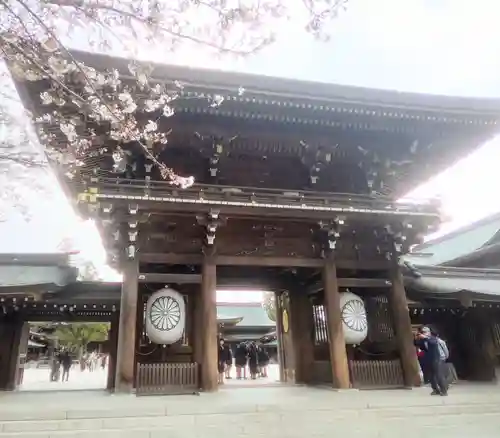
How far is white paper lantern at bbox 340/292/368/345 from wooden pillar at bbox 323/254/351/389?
37cm

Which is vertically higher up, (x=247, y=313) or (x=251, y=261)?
(x=247, y=313)

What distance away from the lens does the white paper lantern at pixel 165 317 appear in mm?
A: 7395

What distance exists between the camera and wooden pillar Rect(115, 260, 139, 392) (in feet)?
22.4

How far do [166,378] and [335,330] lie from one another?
10.6 ft

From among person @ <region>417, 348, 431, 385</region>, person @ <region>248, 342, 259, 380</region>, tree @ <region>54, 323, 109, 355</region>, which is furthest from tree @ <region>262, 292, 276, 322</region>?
person @ <region>417, 348, 431, 385</region>

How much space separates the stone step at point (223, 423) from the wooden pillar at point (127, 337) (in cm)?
155

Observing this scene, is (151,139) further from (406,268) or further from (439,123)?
(406,268)

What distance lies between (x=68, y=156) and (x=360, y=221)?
5570 mm

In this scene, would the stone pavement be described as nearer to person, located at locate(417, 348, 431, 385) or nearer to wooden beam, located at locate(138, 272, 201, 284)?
person, located at locate(417, 348, 431, 385)

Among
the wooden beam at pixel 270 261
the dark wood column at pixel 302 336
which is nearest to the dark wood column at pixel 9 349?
the wooden beam at pixel 270 261

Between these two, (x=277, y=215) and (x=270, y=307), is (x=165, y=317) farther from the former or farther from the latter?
(x=270, y=307)

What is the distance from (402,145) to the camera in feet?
29.0

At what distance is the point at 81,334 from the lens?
27.8 metres

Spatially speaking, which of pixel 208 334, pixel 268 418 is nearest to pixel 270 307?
pixel 208 334
